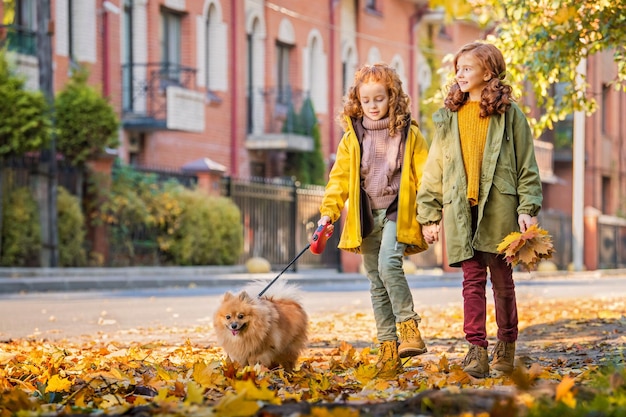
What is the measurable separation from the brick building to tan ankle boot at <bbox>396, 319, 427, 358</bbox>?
486 inches

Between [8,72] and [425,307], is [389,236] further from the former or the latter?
[8,72]

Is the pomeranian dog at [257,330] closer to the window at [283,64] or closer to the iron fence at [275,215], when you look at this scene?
the iron fence at [275,215]

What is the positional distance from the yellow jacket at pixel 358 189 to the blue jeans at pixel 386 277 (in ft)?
0.22

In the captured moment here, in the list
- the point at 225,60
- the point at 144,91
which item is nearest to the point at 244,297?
the point at 144,91

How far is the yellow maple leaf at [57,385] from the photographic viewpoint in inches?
221

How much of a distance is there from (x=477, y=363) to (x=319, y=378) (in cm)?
85

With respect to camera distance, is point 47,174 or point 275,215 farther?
point 275,215

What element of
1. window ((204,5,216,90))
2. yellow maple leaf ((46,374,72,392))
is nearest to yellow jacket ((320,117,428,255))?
yellow maple leaf ((46,374,72,392))

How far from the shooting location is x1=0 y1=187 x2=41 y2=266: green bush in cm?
2025

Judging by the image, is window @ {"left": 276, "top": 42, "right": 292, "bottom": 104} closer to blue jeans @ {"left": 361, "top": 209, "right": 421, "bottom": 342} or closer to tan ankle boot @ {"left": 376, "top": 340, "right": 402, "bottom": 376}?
blue jeans @ {"left": 361, "top": 209, "right": 421, "bottom": 342}

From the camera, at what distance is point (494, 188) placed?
6.32 metres

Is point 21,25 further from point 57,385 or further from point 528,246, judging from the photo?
point 528,246

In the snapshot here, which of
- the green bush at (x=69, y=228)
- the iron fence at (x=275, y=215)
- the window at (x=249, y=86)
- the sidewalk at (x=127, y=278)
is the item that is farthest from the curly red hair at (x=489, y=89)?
the window at (x=249, y=86)

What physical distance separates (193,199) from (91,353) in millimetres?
16418
